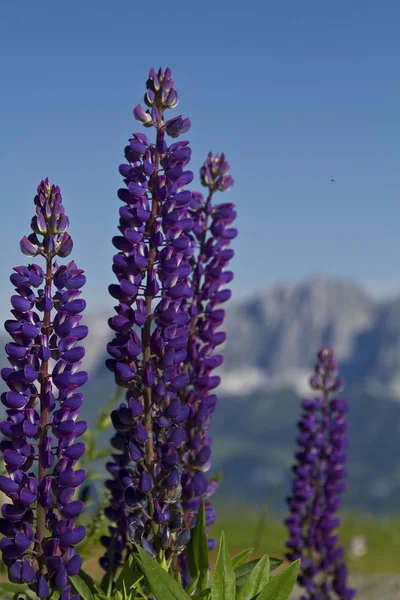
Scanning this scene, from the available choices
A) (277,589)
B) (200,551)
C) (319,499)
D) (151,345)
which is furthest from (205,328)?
(319,499)

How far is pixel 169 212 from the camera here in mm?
4352

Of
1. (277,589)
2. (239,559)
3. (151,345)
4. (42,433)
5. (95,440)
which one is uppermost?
(151,345)

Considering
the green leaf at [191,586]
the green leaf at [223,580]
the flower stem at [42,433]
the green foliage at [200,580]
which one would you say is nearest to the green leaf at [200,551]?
the green foliage at [200,580]

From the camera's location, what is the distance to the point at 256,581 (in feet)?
13.5

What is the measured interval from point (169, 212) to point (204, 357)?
100 centimetres

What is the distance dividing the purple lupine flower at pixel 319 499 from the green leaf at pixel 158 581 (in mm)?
2784

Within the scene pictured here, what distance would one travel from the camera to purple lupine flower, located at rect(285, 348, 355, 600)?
6418 mm

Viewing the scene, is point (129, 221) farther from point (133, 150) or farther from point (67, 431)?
point (67, 431)

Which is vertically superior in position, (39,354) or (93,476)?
(39,354)

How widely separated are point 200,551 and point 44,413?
53.4 inches

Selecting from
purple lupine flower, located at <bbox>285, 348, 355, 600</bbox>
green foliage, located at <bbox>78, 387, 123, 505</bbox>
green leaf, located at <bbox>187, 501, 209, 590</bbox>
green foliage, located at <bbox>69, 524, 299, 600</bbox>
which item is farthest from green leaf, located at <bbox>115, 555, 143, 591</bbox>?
purple lupine flower, located at <bbox>285, 348, 355, 600</bbox>

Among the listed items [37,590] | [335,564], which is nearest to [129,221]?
[37,590]

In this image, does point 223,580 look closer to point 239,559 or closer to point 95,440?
point 239,559

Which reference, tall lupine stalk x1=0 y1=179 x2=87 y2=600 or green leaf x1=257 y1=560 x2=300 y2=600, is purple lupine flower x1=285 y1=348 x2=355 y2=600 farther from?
tall lupine stalk x1=0 y1=179 x2=87 y2=600
